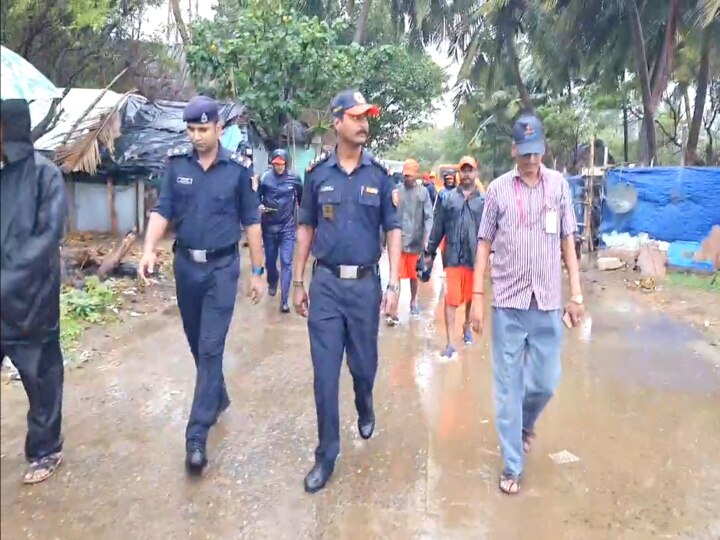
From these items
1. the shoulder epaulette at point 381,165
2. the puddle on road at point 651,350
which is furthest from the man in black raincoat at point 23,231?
the puddle on road at point 651,350

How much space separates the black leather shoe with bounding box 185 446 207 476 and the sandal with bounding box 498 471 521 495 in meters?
1.58

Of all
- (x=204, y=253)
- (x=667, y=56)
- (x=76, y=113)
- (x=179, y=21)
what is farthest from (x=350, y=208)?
(x=179, y=21)

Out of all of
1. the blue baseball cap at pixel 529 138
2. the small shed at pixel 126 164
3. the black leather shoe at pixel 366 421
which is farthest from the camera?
the small shed at pixel 126 164

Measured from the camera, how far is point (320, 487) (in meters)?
3.74

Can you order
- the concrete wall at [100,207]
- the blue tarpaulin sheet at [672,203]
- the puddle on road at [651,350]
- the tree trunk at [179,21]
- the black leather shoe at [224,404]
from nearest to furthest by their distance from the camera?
the black leather shoe at [224,404], the puddle on road at [651,350], the blue tarpaulin sheet at [672,203], the concrete wall at [100,207], the tree trunk at [179,21]

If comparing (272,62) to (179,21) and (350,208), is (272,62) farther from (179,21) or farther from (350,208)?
(350,208)

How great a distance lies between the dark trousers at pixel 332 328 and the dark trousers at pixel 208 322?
0.49m

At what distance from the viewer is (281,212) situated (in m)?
8.11

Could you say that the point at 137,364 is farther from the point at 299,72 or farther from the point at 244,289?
the point at 299,72

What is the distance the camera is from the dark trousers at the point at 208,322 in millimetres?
3959

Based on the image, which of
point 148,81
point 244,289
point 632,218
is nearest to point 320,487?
point 244,289

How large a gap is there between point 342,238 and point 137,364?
116 inches

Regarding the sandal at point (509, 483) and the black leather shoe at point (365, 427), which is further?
the black leather shoe at point (365, 427)

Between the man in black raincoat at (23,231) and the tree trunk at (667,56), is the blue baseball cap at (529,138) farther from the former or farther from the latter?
the tree trunk at (667,56)
